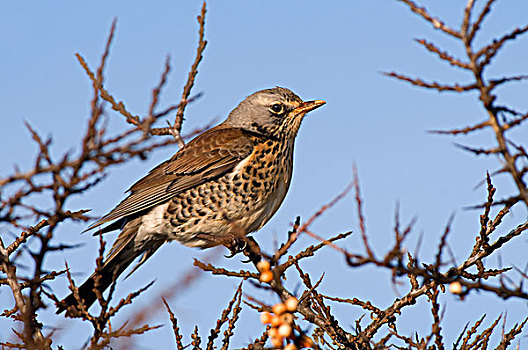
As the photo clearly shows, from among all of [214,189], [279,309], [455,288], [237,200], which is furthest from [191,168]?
[455,288]

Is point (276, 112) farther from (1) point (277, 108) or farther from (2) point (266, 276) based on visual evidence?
(2) point (266, 276)

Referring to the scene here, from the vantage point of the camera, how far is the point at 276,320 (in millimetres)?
2607

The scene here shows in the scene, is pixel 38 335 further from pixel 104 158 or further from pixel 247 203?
pixel 247 203

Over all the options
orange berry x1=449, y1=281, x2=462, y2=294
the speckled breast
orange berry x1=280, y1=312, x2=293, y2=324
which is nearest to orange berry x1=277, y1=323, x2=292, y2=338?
orange berry x1=280, y1=312, x2=293, y2=324

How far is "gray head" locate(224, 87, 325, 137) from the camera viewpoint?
6.32 meters

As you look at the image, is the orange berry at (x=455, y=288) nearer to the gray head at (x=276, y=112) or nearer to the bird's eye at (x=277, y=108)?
the gray head at (x=276, y=112)

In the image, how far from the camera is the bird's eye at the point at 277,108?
20.9 ft

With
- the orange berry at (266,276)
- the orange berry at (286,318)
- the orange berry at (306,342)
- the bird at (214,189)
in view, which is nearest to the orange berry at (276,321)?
the orange berry at (286,318)

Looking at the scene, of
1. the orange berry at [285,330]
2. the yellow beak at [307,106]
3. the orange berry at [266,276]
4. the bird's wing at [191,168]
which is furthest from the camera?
the yellow beak at [307,106]

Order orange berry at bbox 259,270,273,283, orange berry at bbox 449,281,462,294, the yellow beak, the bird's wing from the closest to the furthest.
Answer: orange berry at bbox 449,281,462,294 → orange berry at bbox 259,270,273,283 → the bird's wing → the yellow beak

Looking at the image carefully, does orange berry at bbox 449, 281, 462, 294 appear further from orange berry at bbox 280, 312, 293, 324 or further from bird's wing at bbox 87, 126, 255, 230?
bird's wing at bbox 87, 126, 255, 230

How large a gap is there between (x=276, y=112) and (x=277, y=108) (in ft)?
0.14

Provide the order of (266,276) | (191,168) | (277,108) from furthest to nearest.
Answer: (277,108) → (191,168) → (266,276)

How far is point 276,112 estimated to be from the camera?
21.0ft
